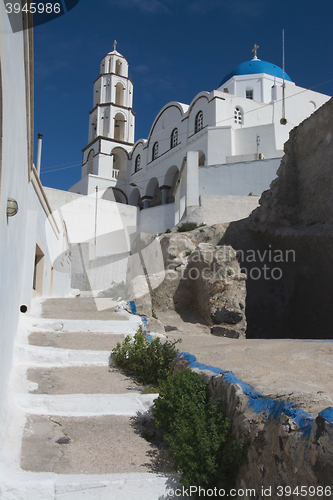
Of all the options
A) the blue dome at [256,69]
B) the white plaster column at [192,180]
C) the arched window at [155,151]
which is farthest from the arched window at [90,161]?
the white plaster column at [192,180]

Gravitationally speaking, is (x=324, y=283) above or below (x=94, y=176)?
below

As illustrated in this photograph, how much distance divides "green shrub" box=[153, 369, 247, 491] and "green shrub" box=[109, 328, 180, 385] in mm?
1045

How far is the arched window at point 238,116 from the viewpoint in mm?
23609

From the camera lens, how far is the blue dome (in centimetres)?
2834

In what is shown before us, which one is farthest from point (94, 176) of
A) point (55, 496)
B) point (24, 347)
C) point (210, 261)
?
point (55, 496)

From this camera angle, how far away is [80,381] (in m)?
4.57

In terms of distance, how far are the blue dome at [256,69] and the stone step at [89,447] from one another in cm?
2888

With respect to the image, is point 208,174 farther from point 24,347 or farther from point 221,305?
point 24,347

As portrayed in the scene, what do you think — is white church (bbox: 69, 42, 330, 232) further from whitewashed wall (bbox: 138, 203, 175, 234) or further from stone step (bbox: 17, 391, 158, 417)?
stone step (bbox: 17, 391, 158, 417)

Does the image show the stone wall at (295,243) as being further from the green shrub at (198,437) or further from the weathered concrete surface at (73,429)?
the green shrub at (198,437)

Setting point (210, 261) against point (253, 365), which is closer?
point (253, 365)

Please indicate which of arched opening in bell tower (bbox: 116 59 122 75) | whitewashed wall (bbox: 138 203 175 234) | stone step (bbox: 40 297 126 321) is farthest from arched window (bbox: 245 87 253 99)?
stone step (bbox: 40 297 126 321)

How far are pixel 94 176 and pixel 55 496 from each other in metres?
29.3

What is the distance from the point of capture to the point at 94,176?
3073 cm
